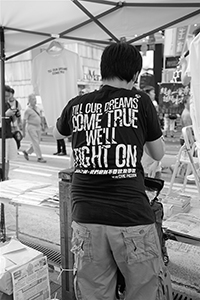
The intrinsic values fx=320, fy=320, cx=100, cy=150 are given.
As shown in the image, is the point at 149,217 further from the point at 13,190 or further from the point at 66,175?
the point at 13,190

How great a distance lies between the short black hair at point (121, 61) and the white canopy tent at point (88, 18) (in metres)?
1.79

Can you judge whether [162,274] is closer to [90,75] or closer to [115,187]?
[115,187]

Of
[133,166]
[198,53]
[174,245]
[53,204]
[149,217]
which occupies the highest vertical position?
[198,53]

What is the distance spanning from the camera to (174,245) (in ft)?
10.8

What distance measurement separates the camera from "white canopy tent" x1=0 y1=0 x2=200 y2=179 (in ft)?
9.98

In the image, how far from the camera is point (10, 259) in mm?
2113

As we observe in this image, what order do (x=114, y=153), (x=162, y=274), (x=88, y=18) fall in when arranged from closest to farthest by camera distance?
(x=114, y=153) < (x=162, y=274) < (x=88, y=18)

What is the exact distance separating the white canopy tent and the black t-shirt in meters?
1.92

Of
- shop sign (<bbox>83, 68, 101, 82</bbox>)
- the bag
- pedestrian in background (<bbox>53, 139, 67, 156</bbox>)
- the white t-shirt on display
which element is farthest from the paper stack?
shop sign (<bbox>83, 68, 101, 82</bbox>)

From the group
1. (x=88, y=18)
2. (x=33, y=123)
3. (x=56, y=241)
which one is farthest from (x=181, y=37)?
(x=56, y=241)

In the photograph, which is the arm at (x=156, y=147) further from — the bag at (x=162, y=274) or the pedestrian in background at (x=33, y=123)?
the pedestrian in background at (x=33, y=123)

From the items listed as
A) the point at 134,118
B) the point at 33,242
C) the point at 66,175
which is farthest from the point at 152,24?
the point at 33,242

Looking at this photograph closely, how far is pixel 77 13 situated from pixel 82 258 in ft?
8.91

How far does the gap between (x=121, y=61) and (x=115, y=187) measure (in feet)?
1.79
